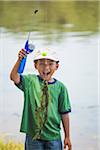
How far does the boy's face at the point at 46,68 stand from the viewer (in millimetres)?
3338

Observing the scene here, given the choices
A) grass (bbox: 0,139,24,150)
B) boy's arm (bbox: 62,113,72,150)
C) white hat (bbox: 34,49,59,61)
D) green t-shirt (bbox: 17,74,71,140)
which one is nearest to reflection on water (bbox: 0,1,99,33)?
white hat (bbox: 34,49,59,61)

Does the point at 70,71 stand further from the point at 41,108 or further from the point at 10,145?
the point at 10,145

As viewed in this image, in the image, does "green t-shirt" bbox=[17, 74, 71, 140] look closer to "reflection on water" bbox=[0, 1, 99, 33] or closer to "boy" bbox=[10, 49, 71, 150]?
"boy" bbox=[10, 49, 71, 150]

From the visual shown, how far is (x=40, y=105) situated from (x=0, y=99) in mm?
251

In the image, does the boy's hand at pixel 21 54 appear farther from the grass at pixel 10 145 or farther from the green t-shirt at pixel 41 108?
the grass at pixel 10 145

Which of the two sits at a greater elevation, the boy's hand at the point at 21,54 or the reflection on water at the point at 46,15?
the reflection on water at the point at 46,15

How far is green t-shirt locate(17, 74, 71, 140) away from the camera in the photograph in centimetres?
334

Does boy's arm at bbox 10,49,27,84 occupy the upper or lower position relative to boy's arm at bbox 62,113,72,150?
upper

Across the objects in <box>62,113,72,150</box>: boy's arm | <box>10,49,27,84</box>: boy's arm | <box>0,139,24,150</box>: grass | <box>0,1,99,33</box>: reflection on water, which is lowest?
<box>0,139,24,150</box>: grass

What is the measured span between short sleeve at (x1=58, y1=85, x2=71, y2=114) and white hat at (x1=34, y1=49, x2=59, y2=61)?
191mm

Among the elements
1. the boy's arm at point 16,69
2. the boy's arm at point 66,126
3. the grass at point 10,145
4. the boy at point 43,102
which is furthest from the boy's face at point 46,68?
the grass at point 10,145

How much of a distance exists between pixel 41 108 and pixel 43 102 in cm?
4

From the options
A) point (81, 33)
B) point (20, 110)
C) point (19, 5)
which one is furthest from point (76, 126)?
point (19, 5)

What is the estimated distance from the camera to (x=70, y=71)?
3371 mm
